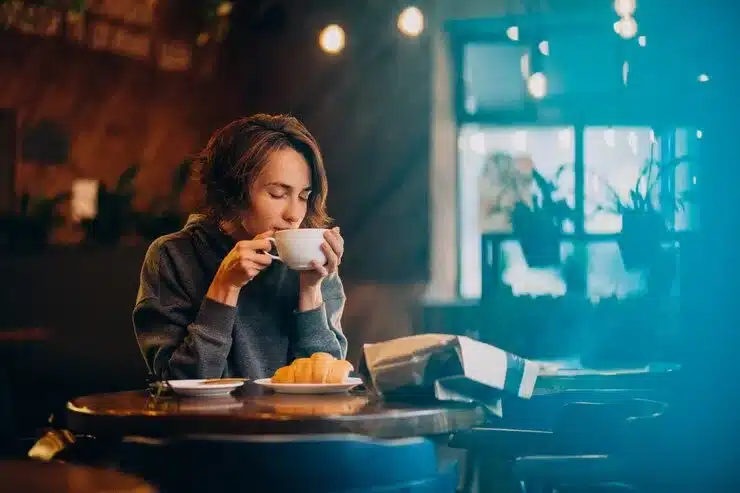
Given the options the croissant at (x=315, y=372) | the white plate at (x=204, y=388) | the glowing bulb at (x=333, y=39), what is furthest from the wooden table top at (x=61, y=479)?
the glowing bulb at (x=333, y=39)

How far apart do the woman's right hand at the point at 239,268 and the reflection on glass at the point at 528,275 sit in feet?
12.0

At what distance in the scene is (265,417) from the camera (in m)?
1.50

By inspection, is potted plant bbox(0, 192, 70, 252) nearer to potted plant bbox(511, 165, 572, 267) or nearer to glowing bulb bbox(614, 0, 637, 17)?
potted plant bbox(511, 165, 572, 267)

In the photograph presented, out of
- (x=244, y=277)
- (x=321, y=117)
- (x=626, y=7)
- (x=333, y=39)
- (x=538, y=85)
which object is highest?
(x=626, y=7)

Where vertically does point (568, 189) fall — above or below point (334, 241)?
above

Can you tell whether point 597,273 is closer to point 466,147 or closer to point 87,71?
point 466,147

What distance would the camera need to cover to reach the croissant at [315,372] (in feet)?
6.09

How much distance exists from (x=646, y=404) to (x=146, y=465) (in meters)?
0.96

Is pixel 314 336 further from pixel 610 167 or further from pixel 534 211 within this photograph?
pixel 610 167

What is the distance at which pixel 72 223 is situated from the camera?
5.68 meters

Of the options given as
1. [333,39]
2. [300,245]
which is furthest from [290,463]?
[333,39]

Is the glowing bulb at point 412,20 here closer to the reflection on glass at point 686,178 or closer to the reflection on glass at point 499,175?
the reflection on glass at point 499,175

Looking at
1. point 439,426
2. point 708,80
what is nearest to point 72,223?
point 708,80

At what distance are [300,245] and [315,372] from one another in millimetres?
257
